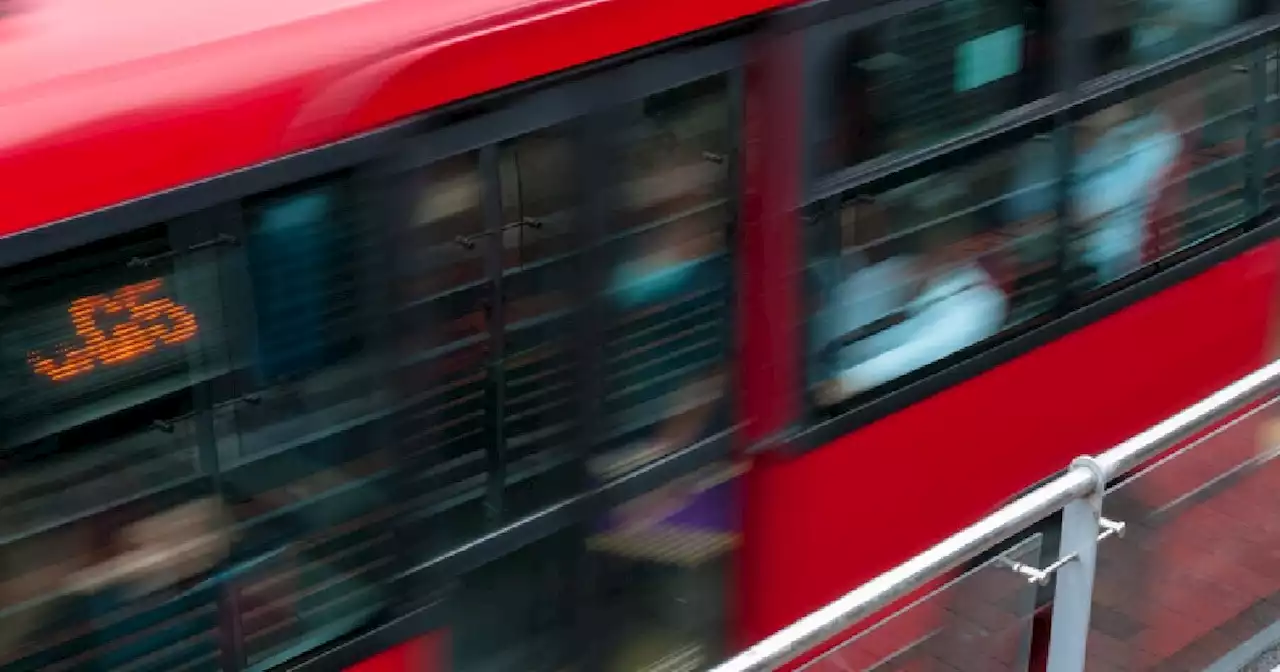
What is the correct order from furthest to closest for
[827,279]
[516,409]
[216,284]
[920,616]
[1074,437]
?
[1074,437]
[827,279]
[516,409]
[216,284]
[920,616]

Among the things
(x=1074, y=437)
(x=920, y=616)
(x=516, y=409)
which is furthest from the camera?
(x=1074, y=437)

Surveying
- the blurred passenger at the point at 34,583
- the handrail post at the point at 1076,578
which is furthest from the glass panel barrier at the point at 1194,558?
the blurred passenger at the point at 34,583

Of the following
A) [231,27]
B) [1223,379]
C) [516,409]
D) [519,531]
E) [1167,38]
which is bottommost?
[1223,379]

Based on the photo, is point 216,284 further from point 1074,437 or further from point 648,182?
point 1074,437

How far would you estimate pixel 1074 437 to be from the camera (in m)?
5.71

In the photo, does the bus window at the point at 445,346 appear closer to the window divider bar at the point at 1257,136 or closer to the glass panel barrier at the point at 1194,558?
the glass panel barrier at the point at 1194,558

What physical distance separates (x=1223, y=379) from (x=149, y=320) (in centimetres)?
414

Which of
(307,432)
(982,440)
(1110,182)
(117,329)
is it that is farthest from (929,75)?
(117,329)

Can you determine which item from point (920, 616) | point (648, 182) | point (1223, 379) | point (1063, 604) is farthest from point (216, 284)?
point (1223, 379)

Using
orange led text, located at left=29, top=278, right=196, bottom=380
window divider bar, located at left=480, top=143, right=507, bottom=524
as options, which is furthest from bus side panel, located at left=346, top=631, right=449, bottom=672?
orange led text, located at left=29, top=278, right=196, bottom=380

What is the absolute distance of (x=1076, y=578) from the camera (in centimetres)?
363

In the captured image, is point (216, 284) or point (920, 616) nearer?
point (920, 616)

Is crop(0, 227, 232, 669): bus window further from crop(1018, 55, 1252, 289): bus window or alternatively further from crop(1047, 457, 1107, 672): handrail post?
crop(1018, 55, 1252, 289): bus window

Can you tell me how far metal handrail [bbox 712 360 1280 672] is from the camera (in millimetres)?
2957
